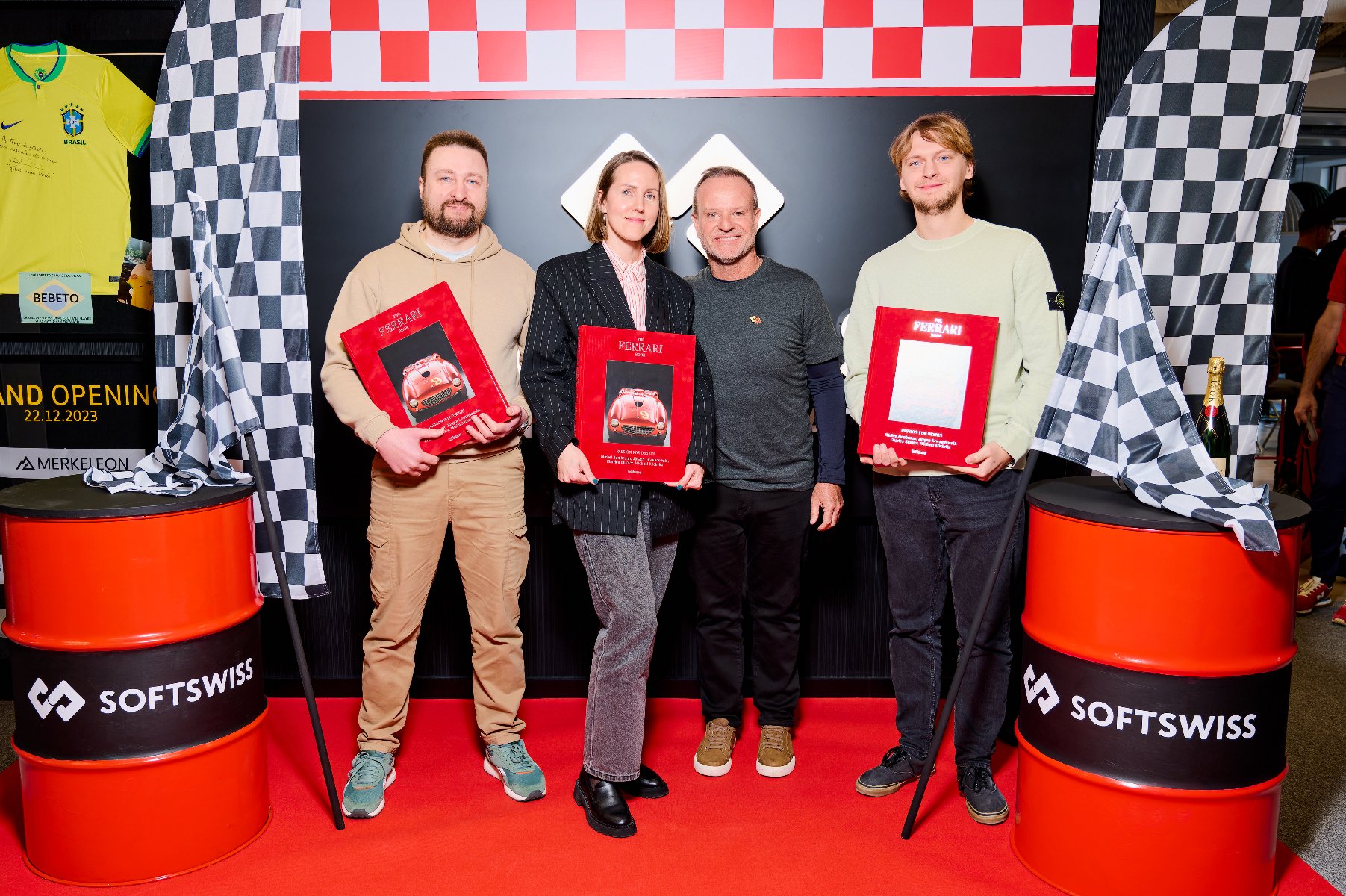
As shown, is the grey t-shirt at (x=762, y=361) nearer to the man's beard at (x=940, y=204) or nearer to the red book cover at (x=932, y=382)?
the red book cover at (x=932, y=382)

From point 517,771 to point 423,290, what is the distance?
121 centimetres

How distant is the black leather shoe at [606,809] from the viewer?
2.12 metres

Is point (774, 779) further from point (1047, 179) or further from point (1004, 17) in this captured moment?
point (1004, 17)

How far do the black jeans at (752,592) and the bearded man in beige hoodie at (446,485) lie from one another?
1.63ft

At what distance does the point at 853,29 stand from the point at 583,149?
869 mm

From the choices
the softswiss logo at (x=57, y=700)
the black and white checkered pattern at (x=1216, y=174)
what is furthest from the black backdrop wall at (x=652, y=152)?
the softswiss logo at (x=57, y=700)

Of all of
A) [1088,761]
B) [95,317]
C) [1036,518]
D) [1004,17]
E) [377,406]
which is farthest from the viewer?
[95,317]

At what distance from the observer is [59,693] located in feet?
6.23

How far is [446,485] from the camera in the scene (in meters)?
2.27

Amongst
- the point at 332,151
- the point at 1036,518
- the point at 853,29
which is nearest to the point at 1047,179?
the point at 853,29

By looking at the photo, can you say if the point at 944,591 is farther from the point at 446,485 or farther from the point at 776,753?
the point at 446,485

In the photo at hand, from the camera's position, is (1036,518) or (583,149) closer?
(1036,518)

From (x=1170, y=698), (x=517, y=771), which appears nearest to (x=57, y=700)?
(x=517, y=771)

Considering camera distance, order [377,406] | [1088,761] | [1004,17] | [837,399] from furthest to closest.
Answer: [1004,17] < [837,399] < [377,406] < [1088,761]
